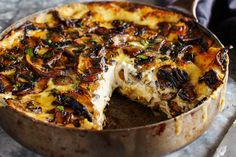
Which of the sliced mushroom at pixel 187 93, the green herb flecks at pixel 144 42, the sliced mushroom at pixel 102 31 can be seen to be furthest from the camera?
the sliced mushroom at pixel 102 31

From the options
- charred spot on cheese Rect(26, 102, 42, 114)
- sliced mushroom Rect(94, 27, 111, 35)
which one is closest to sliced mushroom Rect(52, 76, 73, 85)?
charred spot on cheese Rect(26, 102, 42, 114)

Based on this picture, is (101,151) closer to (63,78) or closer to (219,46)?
(63,78)

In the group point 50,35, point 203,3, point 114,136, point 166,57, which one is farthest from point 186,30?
point 114,136

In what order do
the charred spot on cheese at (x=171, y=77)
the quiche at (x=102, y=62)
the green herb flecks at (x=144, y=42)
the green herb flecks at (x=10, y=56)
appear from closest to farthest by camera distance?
the quiche at (x=102, y=62) → the charred spot on cheese at (x=171, y=77) → the green herb flecks at (x=10, y=56) → the green herb flecks at (x=144, y=42)

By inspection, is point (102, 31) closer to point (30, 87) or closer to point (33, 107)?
point (30, 87)

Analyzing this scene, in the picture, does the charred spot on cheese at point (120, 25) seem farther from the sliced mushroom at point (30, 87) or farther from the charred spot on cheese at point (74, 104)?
the charred spot on cheese at point (74, 104)

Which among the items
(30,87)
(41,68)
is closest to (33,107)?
(30,87)

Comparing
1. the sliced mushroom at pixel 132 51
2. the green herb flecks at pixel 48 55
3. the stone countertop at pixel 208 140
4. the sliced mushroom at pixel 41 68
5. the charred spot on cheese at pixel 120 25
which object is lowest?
the stone countertop at pixel 208 140

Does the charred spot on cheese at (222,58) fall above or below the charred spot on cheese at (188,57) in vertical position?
above

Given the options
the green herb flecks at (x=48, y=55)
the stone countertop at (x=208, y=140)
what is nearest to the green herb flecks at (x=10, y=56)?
the green herb flecks at (x=48, y=55)
